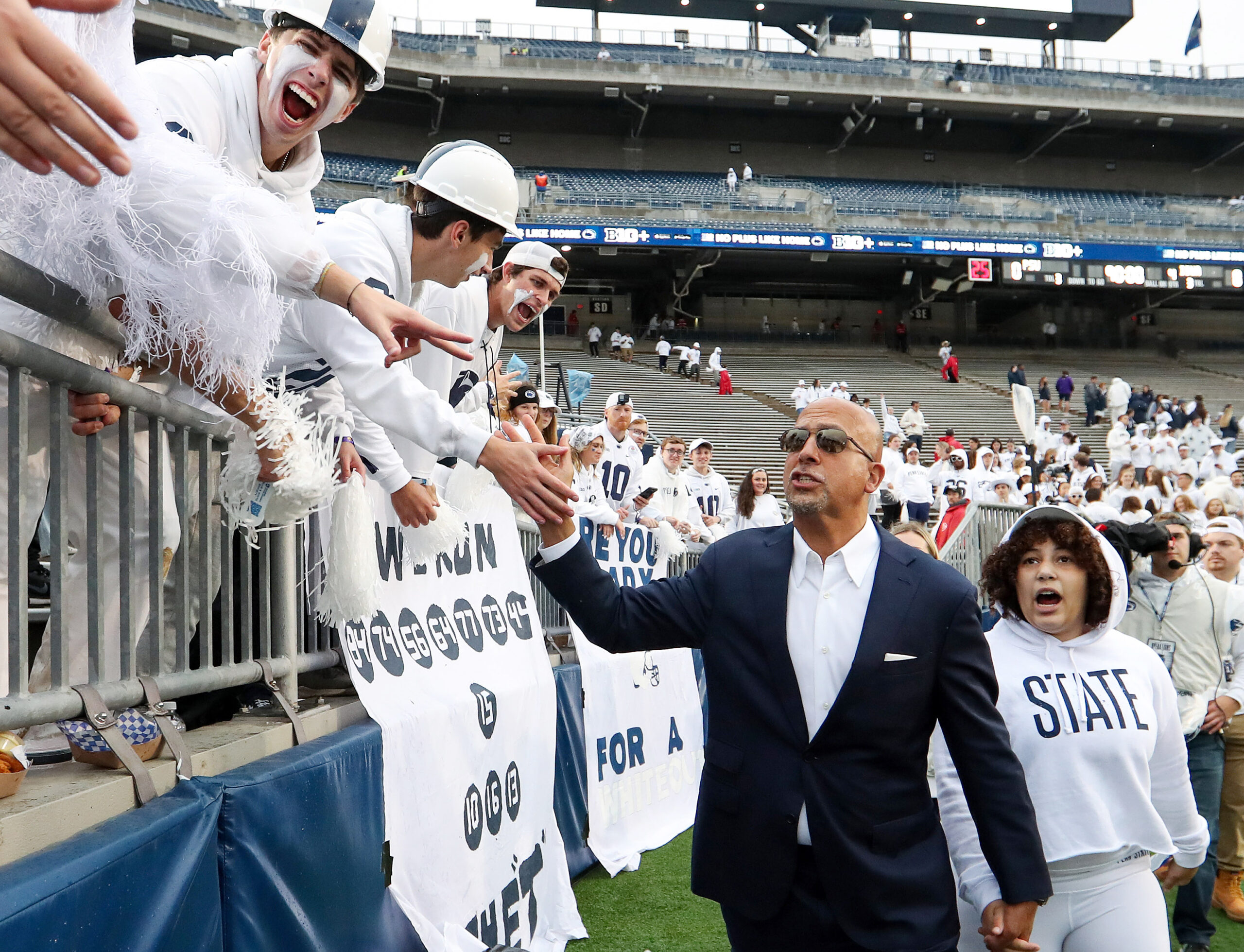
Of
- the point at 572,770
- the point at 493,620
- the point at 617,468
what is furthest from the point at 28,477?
the point at 617,468

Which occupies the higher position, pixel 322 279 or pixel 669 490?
pixel 322 279

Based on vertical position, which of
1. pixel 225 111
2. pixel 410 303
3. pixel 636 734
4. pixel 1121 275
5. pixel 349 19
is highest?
pixel 1121 275

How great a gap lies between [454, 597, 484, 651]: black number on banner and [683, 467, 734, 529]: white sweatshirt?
7.48m

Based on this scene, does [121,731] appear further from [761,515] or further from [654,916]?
[761,515]

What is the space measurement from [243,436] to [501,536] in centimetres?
182

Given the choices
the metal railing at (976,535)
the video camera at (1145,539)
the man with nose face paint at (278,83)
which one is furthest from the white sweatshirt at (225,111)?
the metal railing at (976,535)

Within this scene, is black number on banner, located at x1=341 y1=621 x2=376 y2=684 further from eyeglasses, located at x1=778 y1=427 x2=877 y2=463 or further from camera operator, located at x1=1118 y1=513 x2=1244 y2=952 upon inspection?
camera operator, located at x1=1118 y1=513 x2=1244 y2=952

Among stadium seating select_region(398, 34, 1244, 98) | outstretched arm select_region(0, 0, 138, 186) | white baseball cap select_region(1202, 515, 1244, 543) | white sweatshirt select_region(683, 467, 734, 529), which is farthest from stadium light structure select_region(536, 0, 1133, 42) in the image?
outstretched arm select_region(0, 0, 138, 186)

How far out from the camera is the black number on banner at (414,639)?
326 cm

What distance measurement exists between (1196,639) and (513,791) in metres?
3.32

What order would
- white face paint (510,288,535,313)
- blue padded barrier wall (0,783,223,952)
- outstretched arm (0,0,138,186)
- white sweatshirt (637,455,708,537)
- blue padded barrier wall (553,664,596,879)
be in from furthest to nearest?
white sweatshirt (637,455,708,537) < blue padded barrier wall (553,664,596,879) < white face paint (510,288,535,313) < blue padded barrier wall (0,783,223,952) < outstretched arm (0,0,138,186)

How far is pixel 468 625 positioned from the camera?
12.2 feet

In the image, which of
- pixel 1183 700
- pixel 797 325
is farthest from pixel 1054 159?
pixel 1183 700

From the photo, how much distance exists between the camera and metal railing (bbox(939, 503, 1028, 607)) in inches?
437
